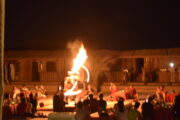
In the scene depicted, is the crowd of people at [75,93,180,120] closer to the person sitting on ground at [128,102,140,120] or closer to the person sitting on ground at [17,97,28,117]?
the person sitting on ground at [128,102,140,120]

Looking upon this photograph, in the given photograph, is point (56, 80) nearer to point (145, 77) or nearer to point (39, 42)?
point (145, 77)

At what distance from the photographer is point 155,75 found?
2845 cm

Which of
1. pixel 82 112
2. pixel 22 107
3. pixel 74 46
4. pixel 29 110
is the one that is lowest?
pixel 29 110

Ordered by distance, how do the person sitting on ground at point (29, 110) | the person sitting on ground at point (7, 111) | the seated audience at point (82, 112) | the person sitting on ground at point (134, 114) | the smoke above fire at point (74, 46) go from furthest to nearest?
the smoke above fire at point (74, 46) → the person sitting on ground at point (29, 110) → the person sitting on ground at point (7, 111) → the seated audience at point (82, 112) → the person sitting on ground at point (134, 114)

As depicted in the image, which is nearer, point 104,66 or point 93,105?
point 93,105

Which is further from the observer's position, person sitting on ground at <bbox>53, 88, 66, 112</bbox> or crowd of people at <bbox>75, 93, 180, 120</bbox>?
person sitting on ground at <bbox>53, 88, 66, 112</bbox>

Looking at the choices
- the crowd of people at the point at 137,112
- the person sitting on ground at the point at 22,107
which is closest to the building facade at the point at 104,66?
the person sitting on ground at the point at 22,107

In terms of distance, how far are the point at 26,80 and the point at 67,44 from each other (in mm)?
8583

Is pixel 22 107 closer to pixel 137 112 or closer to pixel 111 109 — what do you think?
pixel 111 109

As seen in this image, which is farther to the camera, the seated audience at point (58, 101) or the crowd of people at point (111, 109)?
the seated audience at point (58, 101)

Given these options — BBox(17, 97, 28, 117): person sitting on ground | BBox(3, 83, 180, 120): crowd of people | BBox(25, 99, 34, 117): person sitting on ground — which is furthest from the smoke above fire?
BBox(17, 97, 28, 117): person sitting on ground

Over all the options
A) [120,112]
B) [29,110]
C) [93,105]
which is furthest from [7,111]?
[120,112]

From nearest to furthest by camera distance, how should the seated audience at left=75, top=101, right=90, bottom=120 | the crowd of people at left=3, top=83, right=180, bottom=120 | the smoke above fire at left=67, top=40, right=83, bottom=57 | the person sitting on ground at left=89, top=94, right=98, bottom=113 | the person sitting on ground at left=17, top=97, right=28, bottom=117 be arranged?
1. the crowd of people at left=3, top=83, right=180, bottom=120
2. the seated audience at left=75, top=101, right=90, bottom=120
3. the person sitting on ground at left=17, top=97, right=28, bottom=117
4. the person sitting on ground at left=89, top=94, right=98, bottom=113
5. the smoke above fire at left=67, top=40, right=83, bottom=57

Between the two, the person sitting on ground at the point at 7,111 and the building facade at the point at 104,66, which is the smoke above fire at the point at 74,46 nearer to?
the building facade at the point at 104,66
